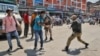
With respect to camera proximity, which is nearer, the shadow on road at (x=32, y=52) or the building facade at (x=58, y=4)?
the shadow on road at (x=32, y=52)

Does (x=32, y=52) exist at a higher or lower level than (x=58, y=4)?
higher

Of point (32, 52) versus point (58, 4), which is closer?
point (32, 52)

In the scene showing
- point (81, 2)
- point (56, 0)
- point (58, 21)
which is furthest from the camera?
point (81, 2)

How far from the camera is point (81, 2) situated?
10338 centimetres

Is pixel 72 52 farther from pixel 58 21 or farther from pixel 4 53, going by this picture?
pixel 58 21

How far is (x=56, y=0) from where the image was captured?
80.6 meters

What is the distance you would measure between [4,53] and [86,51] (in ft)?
11.1

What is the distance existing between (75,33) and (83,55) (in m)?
1.19

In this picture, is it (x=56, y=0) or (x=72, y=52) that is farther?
(x=56, y=0)

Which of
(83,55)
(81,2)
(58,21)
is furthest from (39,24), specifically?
(81,2)

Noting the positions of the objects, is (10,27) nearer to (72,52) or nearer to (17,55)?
(17,55)

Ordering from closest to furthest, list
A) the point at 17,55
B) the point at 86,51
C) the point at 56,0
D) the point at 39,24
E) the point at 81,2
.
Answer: the point at 17,55 < the point at 39,24 < the point at 86,51 < the point at 56,0 < the point at 81,2

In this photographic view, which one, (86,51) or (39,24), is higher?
(39,24)

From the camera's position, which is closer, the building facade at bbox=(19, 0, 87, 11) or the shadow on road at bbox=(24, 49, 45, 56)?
the shadow on road at bbox=(24, 49, 45, 56)
